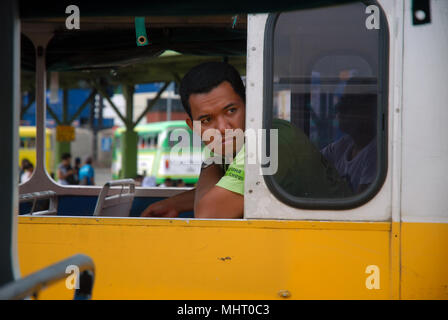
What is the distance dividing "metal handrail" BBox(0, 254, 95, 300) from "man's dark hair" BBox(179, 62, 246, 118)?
116cm

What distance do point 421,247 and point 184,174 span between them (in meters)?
12.8

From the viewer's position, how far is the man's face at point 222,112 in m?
2.27

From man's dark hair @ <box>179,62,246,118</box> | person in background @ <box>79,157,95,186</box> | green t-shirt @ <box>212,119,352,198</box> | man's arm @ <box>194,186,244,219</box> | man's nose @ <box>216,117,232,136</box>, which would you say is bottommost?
person in background @ <box>79,157,95,186</box>

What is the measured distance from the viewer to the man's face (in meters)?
2.27

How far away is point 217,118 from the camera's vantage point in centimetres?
229

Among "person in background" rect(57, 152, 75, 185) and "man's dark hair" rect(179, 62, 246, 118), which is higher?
"man's dark hair" rect(179, 62, 246, 118)

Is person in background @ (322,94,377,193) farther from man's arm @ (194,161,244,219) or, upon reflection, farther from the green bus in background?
the green bus in background

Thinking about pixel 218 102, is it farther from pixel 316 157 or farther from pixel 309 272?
pixel 309 272

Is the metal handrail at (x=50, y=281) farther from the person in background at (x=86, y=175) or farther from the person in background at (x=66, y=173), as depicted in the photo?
the person in background at (x=86, y=175)

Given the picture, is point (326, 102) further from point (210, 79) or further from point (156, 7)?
point (156, 7)

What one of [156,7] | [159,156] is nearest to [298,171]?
[156,7]

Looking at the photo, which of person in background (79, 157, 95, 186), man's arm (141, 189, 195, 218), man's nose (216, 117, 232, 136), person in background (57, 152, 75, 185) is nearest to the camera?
man's nose (216, 117, 232, 136)

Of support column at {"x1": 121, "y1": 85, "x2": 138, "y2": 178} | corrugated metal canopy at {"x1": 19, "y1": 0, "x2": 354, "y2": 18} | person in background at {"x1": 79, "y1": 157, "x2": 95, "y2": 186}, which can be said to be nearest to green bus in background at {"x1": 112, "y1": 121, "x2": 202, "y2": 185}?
person in background at {"x1": 79, "y1": 157, "x2": 95, "y2": 186}
